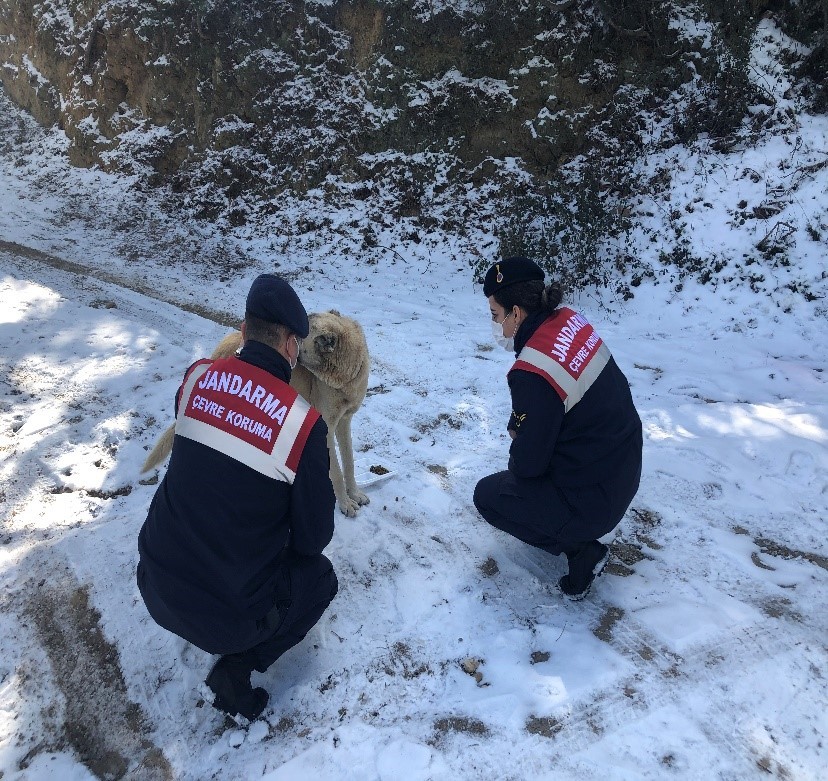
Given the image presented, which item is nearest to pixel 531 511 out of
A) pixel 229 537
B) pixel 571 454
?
pixel 571 454

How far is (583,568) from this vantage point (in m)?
3.21

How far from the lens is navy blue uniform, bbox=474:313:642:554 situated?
2982mm

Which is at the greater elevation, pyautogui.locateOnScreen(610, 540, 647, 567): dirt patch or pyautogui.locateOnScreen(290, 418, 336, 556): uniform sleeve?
pyautogui.locateOnScreen(290, 418, 336, 556): uniform sleeve

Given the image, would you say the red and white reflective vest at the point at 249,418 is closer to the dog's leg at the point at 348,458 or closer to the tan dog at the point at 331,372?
the tan dog at the point at 331,372

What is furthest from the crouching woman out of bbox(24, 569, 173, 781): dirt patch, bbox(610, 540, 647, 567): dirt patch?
bbox(24, 569, 173, 781): dirt patch

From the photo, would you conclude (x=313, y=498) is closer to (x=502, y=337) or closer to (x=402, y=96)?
(x=502, y=337)

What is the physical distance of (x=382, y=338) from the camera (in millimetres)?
7148

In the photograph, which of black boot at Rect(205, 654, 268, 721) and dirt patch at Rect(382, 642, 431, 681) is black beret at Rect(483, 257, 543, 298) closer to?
dirt patch at Rect(382, 642, 431, 681)

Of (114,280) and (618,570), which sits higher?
(618,570)

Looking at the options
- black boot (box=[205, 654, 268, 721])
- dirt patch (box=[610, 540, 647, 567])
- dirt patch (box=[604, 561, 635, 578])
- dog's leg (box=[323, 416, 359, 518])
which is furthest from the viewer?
dog's leg (box=[323, 416, 359, 518])

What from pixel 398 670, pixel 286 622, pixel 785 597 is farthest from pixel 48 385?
pixel 785 597

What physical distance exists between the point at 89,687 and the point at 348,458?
210 centimetres

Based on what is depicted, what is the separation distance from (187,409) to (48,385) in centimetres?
409

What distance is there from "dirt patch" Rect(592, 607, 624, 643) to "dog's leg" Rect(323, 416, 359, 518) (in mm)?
1892
